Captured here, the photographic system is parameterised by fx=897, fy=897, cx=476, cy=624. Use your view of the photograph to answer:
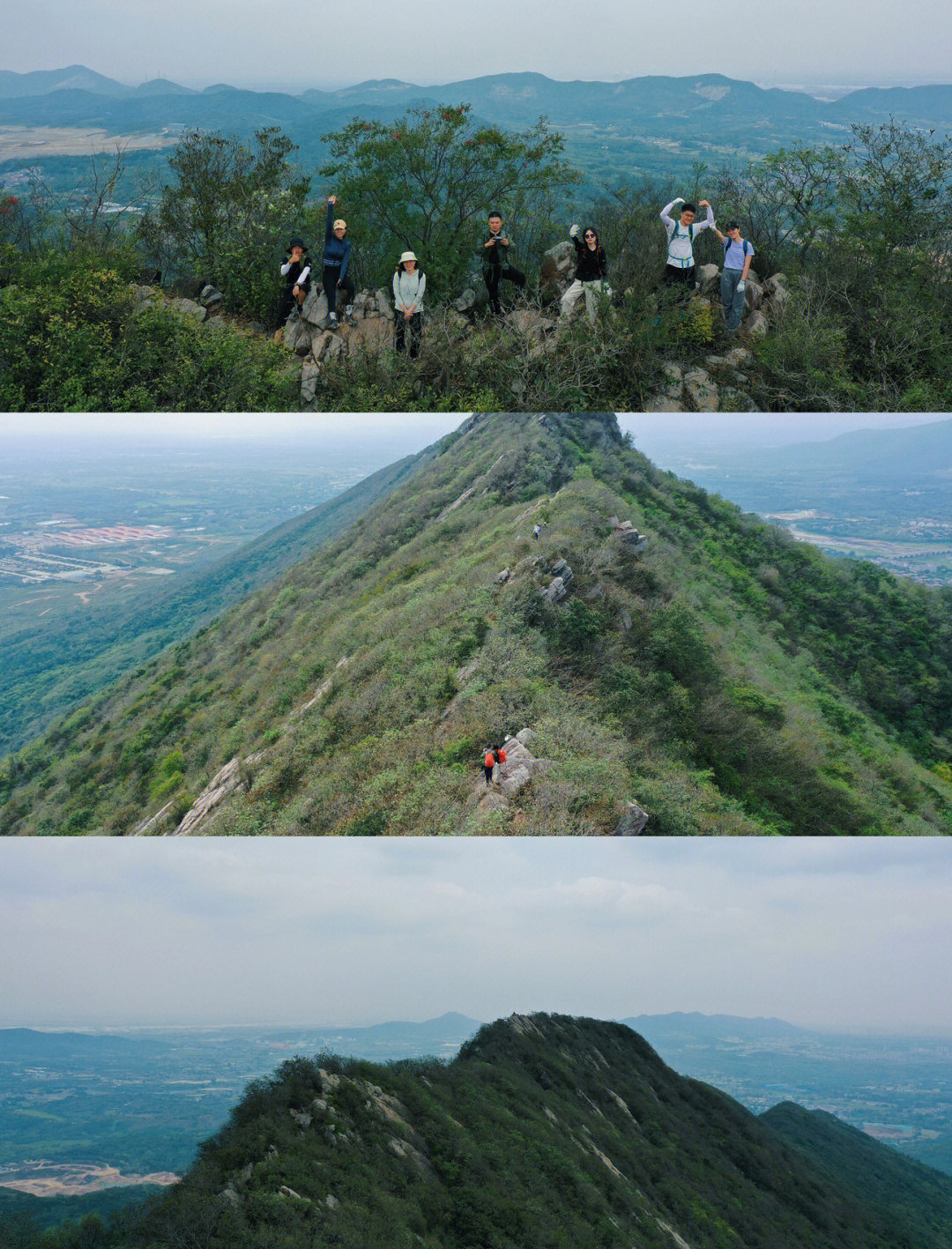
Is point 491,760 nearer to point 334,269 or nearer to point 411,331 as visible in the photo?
point 411,331

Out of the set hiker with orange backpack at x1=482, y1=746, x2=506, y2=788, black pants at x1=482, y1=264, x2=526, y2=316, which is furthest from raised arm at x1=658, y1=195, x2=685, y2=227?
hiker with orange backpack at x1=482, y1=746, x2=506, y2=788

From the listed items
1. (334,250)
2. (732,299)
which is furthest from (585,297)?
(334,250)

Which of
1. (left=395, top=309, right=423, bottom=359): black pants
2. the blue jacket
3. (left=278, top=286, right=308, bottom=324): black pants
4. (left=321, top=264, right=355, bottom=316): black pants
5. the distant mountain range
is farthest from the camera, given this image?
the distant mountain range

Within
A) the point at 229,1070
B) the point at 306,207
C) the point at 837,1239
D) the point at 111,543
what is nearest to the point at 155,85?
the point at 306,207

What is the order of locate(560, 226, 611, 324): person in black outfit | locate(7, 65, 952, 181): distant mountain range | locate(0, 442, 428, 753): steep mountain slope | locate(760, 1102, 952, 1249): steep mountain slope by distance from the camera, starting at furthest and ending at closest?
locate(7, 65, 952, 181): distant mountain range < locate(560, 226, 611, 324): person in black outfit < locate(760, 1102, 952, 1249): steep mountain slope < locate(0, 442, 428, 753): steep mountain slope

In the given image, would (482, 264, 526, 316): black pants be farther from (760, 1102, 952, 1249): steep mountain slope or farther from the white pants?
(760, 1102, 952, 1249): steep mountain slope

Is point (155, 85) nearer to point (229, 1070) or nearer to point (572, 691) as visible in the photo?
point (572, 691)
